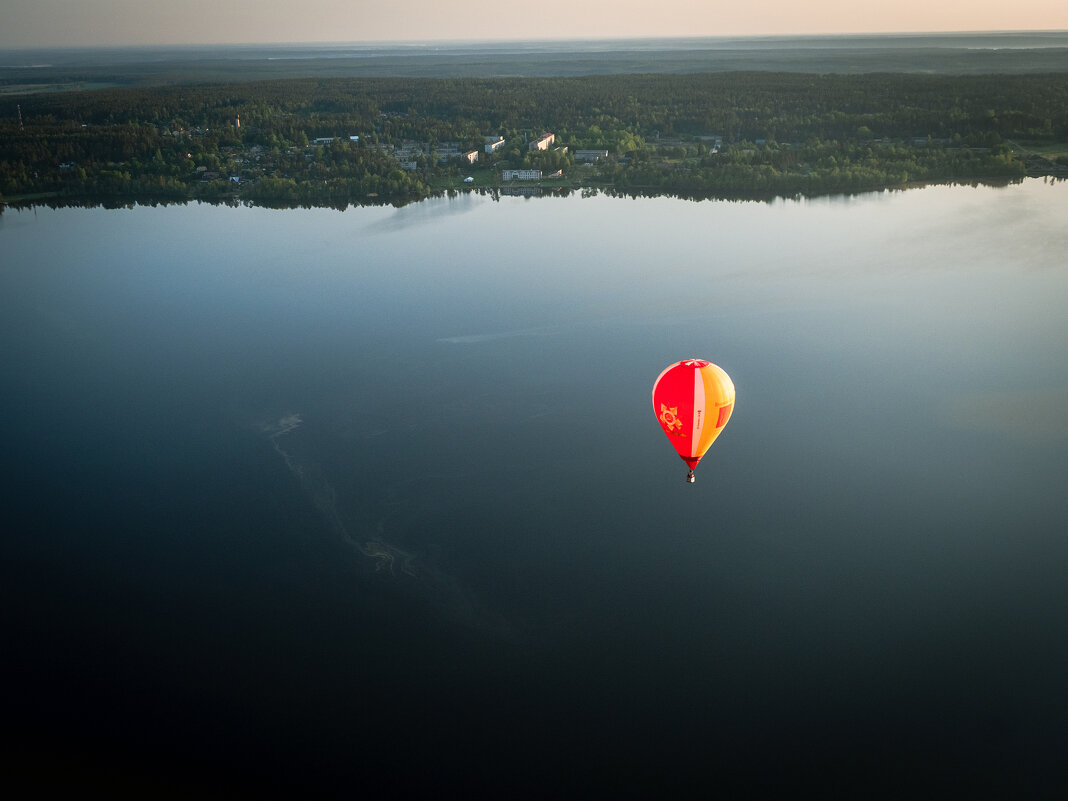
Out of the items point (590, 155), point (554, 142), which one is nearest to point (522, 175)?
point (590, 155)

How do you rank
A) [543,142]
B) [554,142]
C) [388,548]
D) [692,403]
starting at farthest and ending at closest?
[554,142], [543,142], [388,548], [692,403]

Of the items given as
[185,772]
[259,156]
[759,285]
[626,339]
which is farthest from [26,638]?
[259,156]

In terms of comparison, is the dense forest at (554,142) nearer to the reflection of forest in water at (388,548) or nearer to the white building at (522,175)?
the white building at (522,175)

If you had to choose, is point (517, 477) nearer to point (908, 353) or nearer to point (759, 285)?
point (908, 353)

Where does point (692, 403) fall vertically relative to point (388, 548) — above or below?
above

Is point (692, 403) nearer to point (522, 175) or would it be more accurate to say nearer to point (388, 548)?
point (388, 548)

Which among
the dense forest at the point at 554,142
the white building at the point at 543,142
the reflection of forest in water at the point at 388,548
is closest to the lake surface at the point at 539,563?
the reflection of forest in water at the point at 388,548

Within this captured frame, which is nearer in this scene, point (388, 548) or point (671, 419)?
point (671, 419)
